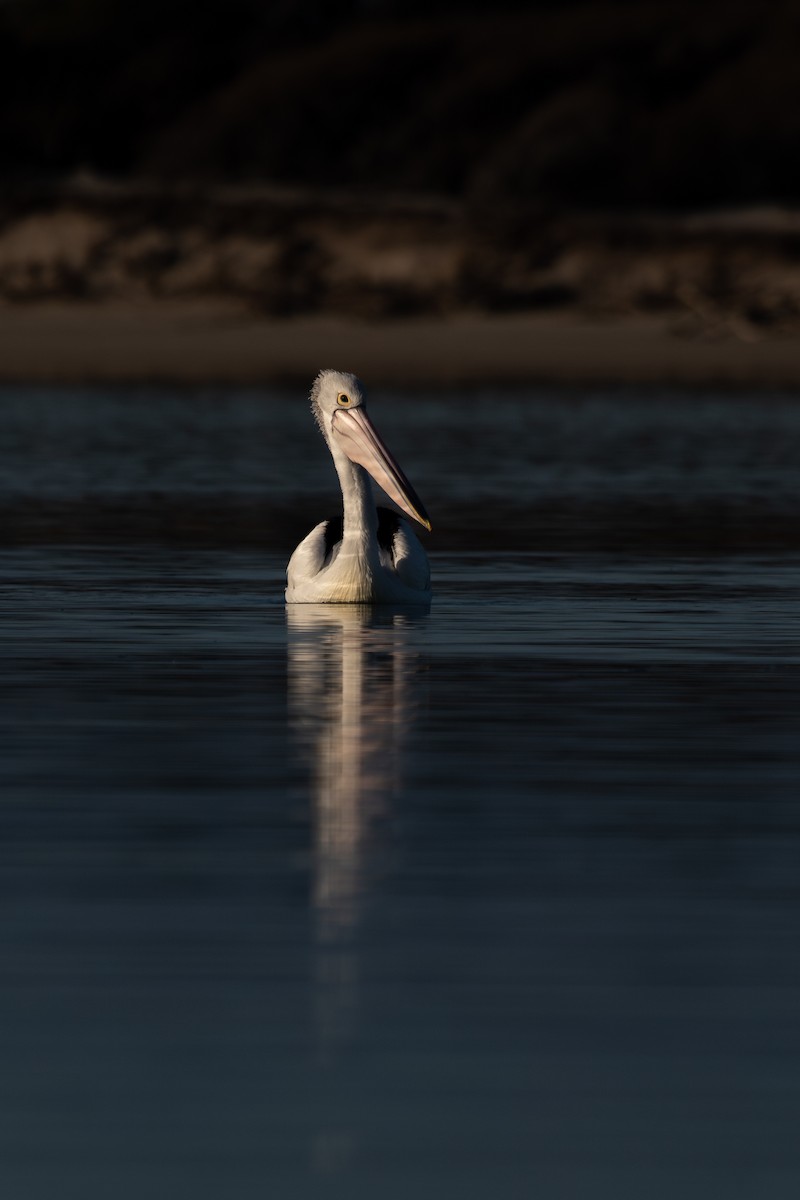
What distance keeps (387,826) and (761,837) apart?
904mm

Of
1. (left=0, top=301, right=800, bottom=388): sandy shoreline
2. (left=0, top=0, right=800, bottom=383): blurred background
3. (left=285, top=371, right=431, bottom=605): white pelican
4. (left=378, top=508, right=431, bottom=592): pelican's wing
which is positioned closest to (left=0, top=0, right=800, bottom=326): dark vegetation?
(left=0, top=0, right=800, bottom=383): blurred background

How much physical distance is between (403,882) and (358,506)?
6.74m

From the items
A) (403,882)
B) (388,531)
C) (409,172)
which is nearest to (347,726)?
(403,882)

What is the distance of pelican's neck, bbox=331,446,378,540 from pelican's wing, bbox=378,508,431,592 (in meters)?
0.10

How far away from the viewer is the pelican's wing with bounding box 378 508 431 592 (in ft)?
45.1

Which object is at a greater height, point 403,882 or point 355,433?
point 355,433

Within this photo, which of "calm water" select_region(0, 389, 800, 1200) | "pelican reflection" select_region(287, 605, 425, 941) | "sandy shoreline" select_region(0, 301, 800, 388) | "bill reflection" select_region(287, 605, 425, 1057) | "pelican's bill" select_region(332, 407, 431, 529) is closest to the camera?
"calm water" select_region(0, 389, 800, 1200)

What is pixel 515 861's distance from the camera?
24.9 feet

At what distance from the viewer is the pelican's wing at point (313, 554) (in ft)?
45.5

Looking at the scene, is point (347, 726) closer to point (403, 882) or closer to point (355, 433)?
point (403, 882)

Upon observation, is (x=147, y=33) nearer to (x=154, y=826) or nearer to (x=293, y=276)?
(x=293, y=276)

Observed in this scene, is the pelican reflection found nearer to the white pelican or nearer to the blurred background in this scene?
the white pelican

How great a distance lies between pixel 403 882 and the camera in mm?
7312

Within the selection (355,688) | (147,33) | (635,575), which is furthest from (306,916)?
(147,33)
